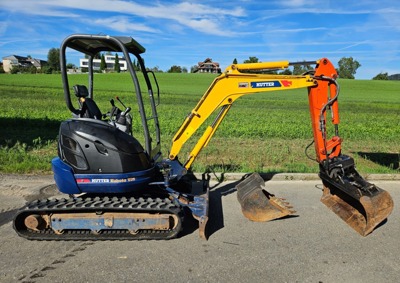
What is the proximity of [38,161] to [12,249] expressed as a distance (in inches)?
156

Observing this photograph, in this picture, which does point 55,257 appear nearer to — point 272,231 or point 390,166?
point 272,231

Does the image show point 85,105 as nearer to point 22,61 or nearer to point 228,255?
point 228,255

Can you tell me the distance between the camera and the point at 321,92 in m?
5.32

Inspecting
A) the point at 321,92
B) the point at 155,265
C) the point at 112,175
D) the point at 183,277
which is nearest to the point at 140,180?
the point at 112,175

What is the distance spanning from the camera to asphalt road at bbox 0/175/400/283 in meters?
3.69

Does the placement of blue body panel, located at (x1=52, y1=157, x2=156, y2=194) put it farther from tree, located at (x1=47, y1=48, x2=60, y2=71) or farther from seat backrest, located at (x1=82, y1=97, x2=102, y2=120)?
tree, located at (x1=47, y1=48, x2=60, y2=71)

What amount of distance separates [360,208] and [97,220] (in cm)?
404

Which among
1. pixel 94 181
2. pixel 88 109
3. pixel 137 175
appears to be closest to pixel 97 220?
pixel 94 181

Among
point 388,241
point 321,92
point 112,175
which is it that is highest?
point 321,92

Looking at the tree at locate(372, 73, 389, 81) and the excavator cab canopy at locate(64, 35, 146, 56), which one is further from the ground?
the tree at locate(372, 73, 389, 81)

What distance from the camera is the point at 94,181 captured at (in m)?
4.57

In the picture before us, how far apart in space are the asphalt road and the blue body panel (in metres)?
0.71

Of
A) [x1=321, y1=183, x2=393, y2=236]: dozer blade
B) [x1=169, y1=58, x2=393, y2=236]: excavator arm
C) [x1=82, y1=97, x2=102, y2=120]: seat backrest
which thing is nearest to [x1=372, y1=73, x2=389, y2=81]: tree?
[x1=321, y1=183, x2=393, y2=236]: dozer blade

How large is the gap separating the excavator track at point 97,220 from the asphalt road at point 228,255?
0.40 ft
